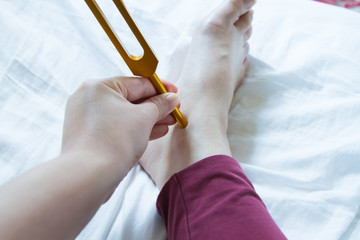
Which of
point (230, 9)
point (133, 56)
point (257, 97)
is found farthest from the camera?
point (230, 9)

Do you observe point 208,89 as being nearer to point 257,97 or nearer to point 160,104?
point 257,97

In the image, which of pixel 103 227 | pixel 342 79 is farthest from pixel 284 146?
pixel 103 227

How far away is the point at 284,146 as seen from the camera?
68 cm

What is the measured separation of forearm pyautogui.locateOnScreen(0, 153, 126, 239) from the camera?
0.38 metres

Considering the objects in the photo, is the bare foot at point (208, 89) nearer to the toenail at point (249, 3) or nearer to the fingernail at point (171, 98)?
the toenail at point (249, 3)

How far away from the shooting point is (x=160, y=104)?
1.91ft

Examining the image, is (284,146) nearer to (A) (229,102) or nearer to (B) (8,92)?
(A) (229,102)

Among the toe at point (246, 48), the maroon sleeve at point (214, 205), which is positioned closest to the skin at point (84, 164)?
the maroon sleeve at point (214, 205)

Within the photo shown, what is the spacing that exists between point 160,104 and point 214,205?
0.63 feet

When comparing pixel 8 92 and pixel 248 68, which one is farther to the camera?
pixel 248 68

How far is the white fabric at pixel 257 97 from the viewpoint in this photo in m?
0.61

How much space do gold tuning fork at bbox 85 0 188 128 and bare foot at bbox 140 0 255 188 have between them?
0.44 ft

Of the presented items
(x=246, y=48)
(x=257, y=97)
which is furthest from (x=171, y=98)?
(x=246, y=48)

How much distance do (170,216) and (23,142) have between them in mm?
335
